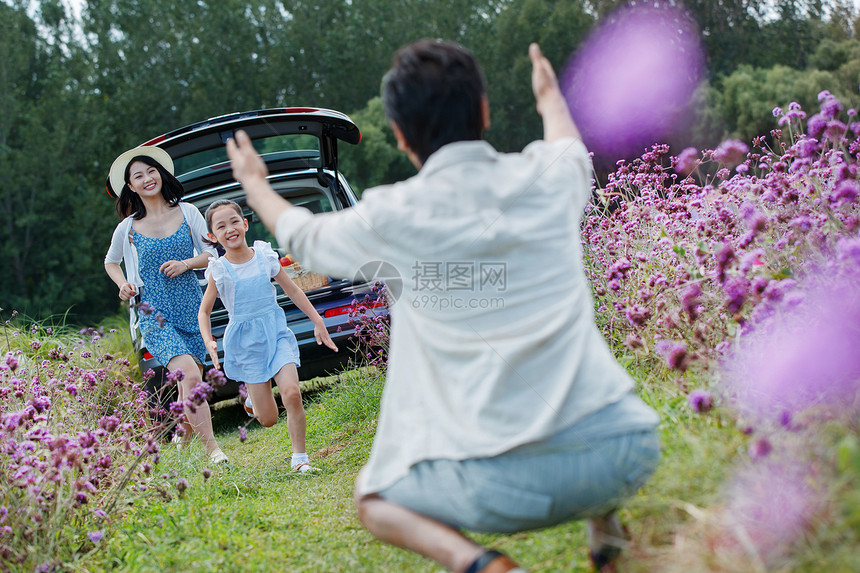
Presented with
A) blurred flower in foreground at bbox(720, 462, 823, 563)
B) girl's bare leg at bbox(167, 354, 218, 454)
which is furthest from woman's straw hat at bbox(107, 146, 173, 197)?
blurred flower in foreground at bbox(720, 462, 823, 563)

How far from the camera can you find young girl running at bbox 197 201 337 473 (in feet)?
14.6

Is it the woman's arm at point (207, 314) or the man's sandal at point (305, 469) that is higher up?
the woman's arm at point (207, 314)

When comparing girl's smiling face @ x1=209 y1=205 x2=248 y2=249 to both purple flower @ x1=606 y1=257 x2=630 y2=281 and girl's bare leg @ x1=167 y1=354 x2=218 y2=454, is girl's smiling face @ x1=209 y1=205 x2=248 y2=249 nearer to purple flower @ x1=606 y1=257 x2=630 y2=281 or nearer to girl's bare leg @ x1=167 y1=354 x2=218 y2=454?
girl's bare leg @ x1=167 y1=354 x2=218 y2=454

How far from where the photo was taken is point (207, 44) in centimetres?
2758

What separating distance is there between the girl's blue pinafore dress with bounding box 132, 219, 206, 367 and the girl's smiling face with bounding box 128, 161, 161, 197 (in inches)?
10.4

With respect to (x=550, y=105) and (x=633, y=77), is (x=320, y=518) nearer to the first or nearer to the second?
(x=550, y=105)

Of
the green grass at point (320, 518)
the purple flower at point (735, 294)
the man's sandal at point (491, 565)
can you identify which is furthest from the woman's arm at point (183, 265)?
the man's sandal at point (491, 565)

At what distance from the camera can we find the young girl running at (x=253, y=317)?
445 cm

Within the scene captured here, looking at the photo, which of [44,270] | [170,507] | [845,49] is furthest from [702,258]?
[845,49]

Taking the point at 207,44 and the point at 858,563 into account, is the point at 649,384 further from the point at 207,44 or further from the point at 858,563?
the point at 207,44

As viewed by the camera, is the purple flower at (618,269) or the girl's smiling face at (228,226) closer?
the purple flower at (618,269)

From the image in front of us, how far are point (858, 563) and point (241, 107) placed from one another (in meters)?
28.2

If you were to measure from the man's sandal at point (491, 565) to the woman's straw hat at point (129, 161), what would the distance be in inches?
153

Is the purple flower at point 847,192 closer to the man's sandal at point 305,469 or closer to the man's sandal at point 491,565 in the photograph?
the man's sandal at point 491,565
